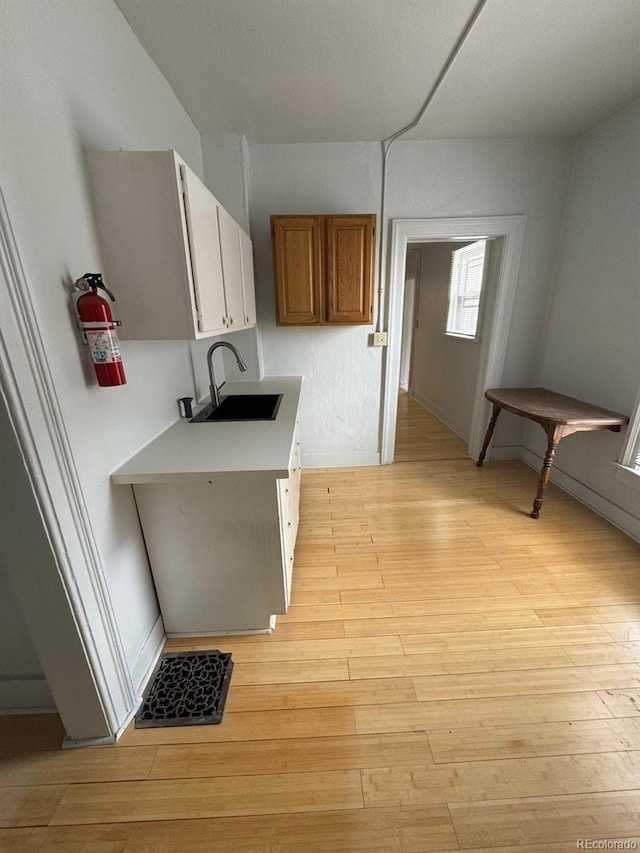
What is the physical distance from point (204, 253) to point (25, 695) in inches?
72.8

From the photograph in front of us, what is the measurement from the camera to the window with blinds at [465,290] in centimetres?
348

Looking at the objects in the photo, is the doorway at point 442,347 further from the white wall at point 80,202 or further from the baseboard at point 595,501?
the white wall at point 80,202

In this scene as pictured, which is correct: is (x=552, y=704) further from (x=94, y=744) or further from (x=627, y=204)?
(x=627, y=204)

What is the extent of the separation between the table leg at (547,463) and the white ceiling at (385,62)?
6.52 feet

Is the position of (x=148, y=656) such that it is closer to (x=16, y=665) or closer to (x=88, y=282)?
(x=16, y=665)

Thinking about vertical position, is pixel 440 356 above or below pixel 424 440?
above

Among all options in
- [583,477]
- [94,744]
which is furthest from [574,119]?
[94,744]

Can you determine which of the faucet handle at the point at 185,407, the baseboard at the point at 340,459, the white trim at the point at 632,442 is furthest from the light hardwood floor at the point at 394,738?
the baseboard at the point at 340,459

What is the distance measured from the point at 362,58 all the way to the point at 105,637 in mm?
2796

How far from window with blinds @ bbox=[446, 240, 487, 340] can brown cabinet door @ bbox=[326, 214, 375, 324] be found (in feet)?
5.18

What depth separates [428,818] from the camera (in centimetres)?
97

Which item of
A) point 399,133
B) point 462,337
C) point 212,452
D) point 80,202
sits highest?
point 399,133

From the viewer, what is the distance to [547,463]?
2.22 meters

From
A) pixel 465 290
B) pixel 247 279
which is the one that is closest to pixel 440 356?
pixel 465 290
